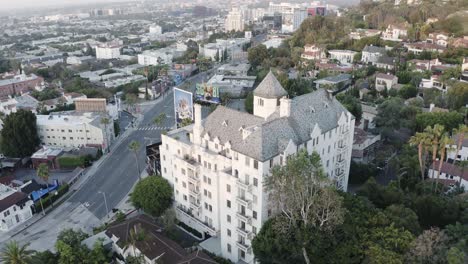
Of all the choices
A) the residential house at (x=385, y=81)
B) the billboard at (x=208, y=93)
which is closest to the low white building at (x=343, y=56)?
the residential house at (x=385, y=81)

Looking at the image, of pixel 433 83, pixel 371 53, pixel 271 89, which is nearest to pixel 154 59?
pixel 371 53

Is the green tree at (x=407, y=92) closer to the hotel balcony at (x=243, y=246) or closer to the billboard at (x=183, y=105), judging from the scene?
the billboard at (x=183, y=105)

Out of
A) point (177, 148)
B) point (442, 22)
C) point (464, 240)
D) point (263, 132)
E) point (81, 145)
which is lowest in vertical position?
point (81, 145)

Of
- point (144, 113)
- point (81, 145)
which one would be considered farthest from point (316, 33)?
point (81, 145)

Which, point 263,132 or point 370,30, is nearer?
point 263,132

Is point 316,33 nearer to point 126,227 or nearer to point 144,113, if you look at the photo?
point 144,113

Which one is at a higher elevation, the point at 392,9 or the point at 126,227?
the point at 392,9
